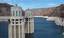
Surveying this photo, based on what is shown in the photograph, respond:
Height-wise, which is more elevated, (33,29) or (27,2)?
(27,2)

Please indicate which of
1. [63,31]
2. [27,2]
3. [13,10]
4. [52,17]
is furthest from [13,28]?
[63,31]

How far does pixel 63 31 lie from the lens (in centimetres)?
253

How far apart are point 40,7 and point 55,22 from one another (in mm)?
320

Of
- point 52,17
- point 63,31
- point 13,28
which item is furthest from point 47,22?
point 13,28

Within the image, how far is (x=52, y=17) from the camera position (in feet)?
8.18

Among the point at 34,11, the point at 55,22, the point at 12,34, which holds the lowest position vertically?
the point at 12,34

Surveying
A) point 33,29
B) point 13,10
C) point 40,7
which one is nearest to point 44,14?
point 40,7

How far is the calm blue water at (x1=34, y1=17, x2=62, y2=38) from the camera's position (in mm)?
2457

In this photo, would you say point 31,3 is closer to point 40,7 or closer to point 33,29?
point 40,7

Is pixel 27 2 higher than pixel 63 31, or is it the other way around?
pixel 27 2

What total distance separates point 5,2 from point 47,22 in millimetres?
690

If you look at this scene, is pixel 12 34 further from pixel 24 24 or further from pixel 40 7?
pixel 40 7

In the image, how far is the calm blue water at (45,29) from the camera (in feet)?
8.06

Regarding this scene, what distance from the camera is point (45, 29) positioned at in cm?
253
